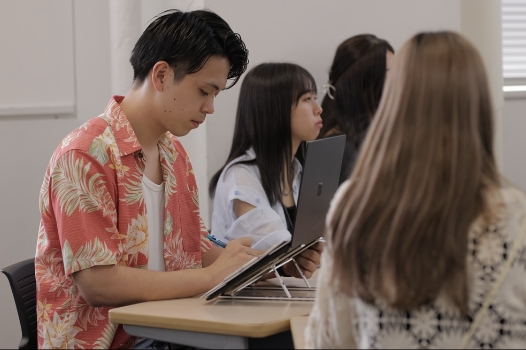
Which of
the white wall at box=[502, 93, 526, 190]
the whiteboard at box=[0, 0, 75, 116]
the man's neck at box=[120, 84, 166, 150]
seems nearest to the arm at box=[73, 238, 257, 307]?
the man's neck at box=[120, 84, 166, 150]

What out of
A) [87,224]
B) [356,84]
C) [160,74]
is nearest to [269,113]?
[356,84]

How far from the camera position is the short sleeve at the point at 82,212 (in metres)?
1.78

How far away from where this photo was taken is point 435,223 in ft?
3.78

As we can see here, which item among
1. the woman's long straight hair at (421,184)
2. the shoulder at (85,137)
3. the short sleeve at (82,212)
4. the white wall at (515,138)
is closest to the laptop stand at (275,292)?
the short sleeve at (82,212)

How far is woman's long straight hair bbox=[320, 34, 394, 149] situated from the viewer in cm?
329

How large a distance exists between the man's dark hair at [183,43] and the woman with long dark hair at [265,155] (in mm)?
709

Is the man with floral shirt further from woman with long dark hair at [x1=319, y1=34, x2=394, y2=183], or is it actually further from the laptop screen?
woman with long dark hair at [x1=319, y1=34, x2=394, y2=183]

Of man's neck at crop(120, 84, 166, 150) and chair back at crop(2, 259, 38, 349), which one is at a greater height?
man's neck at crop(120, 84, 166, 150)

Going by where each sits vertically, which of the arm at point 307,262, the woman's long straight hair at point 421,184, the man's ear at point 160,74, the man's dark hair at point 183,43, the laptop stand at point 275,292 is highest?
the man's dark hair at point 183,43

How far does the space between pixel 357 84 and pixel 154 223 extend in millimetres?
1557

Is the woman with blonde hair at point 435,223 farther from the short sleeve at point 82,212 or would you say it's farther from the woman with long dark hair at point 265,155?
the woman with long dark hair at point 265,155

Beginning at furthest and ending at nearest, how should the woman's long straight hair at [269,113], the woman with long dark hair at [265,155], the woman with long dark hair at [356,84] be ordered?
the woman with long dark hair at [356,84] < the woman's long straight hair at [269,113] < the woman with long dark hair at [265,155]

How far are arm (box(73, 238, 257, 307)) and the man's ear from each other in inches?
20.7

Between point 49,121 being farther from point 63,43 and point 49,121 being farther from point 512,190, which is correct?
point 512,190
